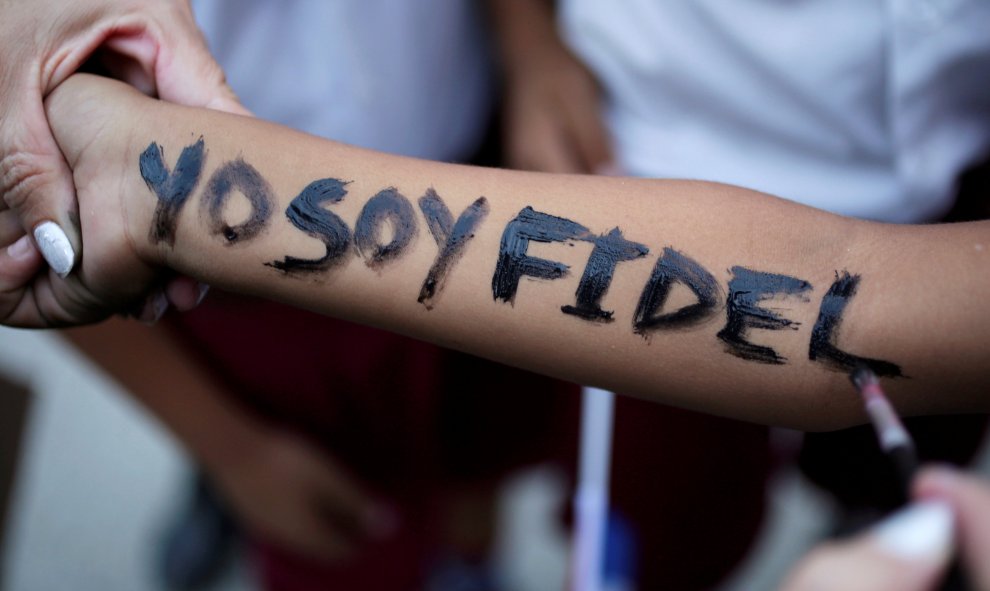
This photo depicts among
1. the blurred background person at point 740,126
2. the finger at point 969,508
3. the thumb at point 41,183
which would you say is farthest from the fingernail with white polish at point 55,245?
the finger at point 969,508

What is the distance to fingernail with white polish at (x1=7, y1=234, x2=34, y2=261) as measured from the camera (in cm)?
89

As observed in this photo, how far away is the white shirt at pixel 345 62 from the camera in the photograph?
3.66ft

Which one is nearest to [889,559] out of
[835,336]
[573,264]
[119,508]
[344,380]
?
[835,336]

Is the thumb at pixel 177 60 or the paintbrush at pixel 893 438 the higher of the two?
the thumb at pixel 177 60

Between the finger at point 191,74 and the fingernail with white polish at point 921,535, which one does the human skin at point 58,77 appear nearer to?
the finger at point 191,74

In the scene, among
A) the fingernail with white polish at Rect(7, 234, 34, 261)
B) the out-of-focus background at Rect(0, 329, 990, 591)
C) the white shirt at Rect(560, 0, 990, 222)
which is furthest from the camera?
the out-of-focus background at Rect(0, 329, 990, 591)

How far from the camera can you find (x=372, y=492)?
1.65 meters

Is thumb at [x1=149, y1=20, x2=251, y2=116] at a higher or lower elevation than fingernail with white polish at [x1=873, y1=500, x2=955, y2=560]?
higher

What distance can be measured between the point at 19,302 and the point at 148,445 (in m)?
1.31

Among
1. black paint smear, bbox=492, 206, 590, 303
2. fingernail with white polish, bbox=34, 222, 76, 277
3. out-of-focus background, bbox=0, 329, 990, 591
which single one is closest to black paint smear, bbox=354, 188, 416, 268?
black paint smear, bbox=492, 206, 590, 303

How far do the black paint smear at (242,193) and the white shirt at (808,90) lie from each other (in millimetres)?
620

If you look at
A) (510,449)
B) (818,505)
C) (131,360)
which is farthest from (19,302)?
(818,505)

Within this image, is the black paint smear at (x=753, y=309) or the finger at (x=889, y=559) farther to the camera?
the black paint smear at (x=753, y=309)

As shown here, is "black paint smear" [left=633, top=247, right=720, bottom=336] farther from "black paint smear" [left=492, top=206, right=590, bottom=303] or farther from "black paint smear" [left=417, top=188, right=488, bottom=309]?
"black paint smear" [left=417, top=188, right=488, bottom=309]
